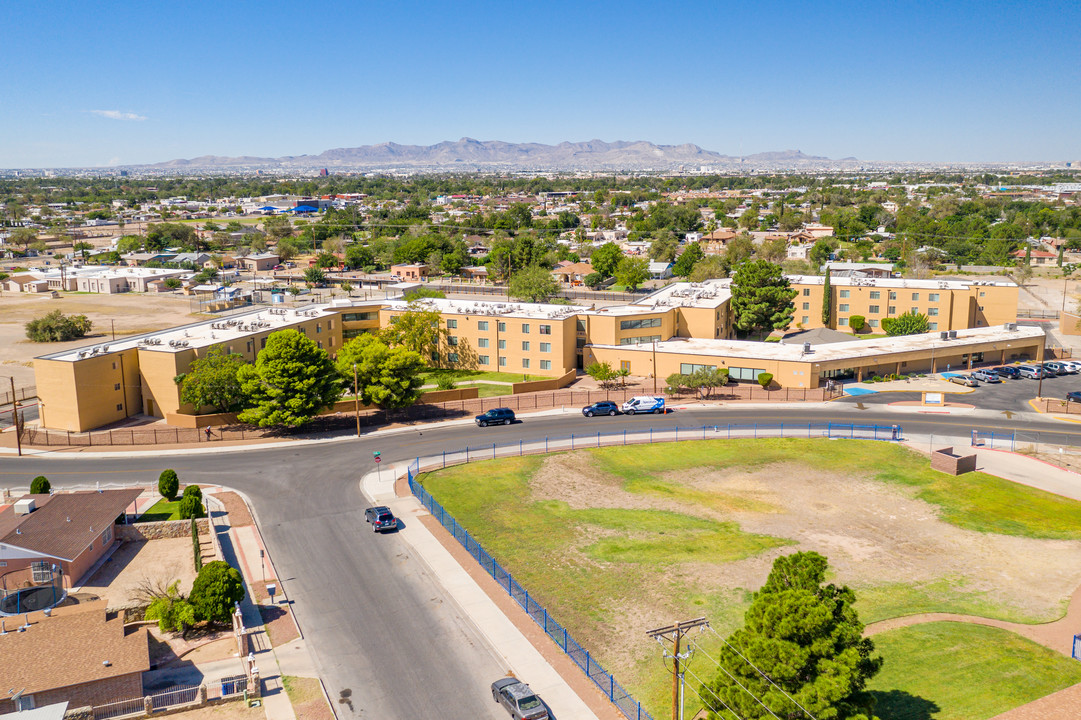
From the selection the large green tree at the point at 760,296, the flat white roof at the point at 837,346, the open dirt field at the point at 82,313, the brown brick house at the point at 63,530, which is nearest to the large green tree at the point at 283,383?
the brown brick house at the point at 63,530

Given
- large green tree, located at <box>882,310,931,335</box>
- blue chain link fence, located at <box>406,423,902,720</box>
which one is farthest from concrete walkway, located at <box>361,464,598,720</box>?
large green tree, located at <box>882,310,931,335</box>

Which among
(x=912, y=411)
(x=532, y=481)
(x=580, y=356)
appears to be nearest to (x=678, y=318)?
(x=580, y=356)

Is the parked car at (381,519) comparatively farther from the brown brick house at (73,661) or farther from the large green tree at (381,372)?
the large green tree at (381,372)

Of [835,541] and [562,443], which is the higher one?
[562,443]

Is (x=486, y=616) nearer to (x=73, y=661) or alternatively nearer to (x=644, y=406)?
(x=73, y=661)

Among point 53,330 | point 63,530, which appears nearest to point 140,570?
point 63,530
